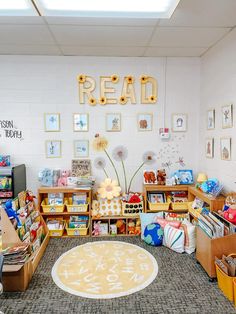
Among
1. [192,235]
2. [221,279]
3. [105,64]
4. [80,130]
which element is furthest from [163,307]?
[105,64]

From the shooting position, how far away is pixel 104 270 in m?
2.70

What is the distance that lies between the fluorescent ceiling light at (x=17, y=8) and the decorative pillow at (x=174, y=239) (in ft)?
9.04

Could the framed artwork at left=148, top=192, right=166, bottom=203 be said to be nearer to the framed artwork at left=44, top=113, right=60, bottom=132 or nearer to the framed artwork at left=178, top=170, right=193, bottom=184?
the framed artwork at left=178, top=170, right=193, bottom=184

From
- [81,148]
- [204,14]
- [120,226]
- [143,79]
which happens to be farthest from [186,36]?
[120,226]

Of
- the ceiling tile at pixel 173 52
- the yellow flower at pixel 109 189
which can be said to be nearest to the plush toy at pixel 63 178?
the yellow flower at pixel 109 189

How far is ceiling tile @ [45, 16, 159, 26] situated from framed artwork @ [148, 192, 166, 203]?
2.24m

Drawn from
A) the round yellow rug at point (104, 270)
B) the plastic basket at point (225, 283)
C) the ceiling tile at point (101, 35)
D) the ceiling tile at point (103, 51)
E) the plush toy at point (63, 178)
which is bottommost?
the round yellow rug at point (104, 270)

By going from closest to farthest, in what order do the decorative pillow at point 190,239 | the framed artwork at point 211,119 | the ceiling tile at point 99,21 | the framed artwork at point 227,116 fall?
the ceiling tile at point 99,21 < the framed artwork at point 227,116 < the decorative pillow at point 190,239 < the framed artwork at point 211,119

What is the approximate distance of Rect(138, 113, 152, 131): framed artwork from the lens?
3.79 metres

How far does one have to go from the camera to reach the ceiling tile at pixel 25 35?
2.71 m

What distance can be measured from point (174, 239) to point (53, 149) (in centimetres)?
207

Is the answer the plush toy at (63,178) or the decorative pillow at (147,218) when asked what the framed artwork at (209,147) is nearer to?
the decorative pillow at (147,218)

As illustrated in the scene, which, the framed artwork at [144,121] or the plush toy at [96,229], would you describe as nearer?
the plush toy at [96,229]

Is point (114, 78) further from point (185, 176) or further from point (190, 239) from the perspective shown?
point (190, 239)
